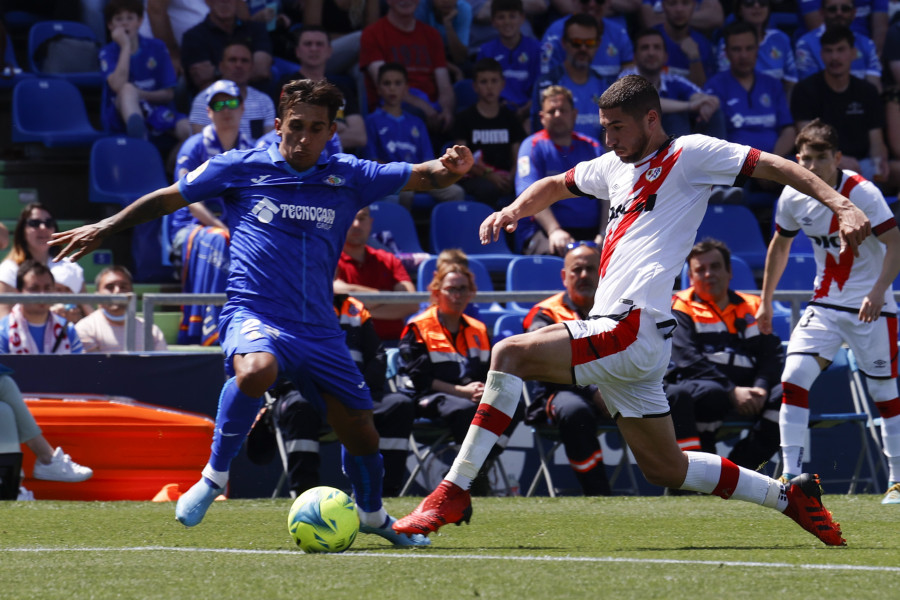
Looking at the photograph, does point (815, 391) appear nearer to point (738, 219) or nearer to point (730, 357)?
point (730, 357)

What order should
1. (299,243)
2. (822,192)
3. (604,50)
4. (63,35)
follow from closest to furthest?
1. (822,192)
2. (299,243)
3. (63,35)
4. (604,50)

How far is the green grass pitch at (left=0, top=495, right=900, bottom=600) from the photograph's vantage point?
4242 millimetres

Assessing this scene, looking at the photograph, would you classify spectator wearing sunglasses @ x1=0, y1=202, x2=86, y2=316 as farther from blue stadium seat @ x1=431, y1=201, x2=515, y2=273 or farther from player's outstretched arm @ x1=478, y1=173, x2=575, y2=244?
player's outstretched arm @ x1=478, y1=173, x2=575, y2=244

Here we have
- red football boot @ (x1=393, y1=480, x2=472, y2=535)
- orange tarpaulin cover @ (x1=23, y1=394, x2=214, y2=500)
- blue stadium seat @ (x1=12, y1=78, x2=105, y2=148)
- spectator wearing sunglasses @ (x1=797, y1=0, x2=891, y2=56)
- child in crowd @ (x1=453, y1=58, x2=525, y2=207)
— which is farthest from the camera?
spectator wearing sunglasses @ (x1=797, y1=0, x2=891, y2=56)

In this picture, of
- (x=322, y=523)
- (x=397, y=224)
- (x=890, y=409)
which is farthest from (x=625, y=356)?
(x=397, y=224)

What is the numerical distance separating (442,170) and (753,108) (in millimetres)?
8465

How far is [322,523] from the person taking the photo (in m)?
5.35

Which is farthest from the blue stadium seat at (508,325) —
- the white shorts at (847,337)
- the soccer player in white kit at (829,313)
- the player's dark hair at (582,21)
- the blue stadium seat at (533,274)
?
the player's dark hair at (582,21)

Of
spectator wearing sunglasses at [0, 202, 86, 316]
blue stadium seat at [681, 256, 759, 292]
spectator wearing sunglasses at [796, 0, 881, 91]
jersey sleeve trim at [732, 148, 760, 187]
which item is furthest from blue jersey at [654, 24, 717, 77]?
jersey sleeve trim at [732, 148, 760, 187]

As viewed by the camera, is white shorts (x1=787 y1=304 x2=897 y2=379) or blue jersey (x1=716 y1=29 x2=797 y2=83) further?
blue jersey (x1=716 y1=29 x2=797 y2=83)

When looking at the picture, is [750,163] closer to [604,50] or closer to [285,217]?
[285,217]

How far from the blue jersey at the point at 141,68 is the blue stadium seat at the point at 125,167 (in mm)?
634

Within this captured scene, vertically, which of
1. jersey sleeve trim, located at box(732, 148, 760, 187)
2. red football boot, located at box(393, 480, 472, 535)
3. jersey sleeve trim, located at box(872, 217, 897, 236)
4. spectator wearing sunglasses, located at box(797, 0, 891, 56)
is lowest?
red football boot, located at box(393, 480, 472, 535)

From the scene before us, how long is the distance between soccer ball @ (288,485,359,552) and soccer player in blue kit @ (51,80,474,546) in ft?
1.79
